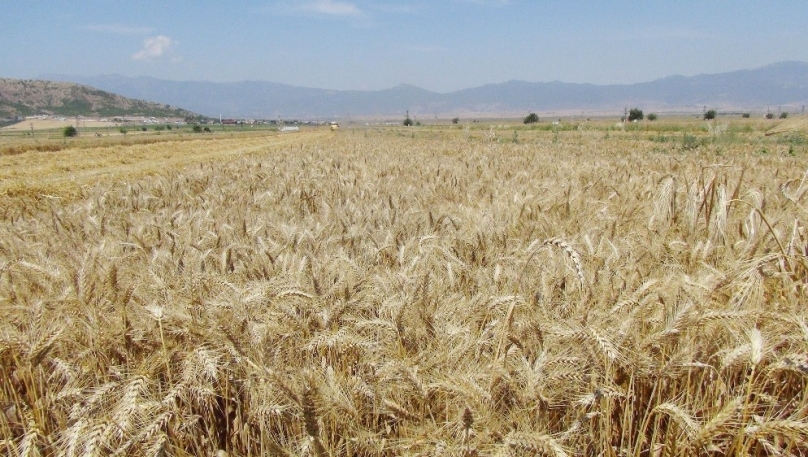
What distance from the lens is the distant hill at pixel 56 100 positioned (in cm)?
17529

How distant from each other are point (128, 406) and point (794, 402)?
2.01 m

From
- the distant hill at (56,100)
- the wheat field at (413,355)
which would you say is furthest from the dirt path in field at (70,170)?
the distant hill at (56,100)

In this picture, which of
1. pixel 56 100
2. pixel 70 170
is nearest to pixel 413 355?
pixel 70 170

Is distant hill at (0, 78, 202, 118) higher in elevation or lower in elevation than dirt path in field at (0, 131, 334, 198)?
higher

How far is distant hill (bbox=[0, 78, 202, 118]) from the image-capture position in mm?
175288

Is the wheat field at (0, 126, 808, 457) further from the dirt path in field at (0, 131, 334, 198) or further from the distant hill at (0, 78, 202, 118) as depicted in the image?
the distant hill at (0, 78, 202, 118)

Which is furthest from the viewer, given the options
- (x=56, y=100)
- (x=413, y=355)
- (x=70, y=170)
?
(x=56, y=100)

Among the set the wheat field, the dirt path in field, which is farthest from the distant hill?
the wheat field

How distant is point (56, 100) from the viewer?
7357 inches

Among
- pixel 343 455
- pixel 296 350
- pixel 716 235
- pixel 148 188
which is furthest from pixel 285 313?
pixel 148 188

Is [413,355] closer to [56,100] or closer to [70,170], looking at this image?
[70,170]

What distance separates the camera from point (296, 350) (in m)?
1.68

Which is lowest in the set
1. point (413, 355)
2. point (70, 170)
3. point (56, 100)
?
point (413, 355)

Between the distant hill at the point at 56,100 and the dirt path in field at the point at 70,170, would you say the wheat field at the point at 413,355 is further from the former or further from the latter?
the distant hill at the point at 56,100
